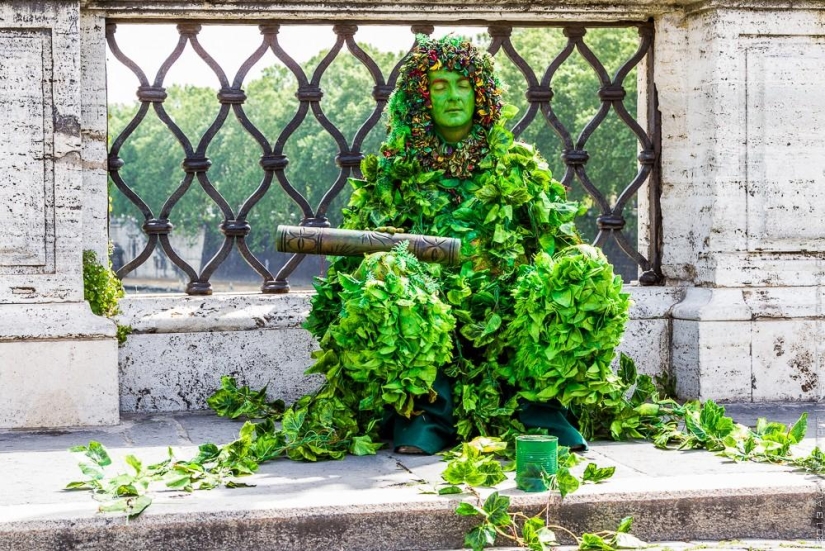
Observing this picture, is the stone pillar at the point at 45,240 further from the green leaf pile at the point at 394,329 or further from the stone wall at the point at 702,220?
the green leaf pile at the point at 394,329

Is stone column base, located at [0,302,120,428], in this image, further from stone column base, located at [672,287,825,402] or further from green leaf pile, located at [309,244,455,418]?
stone column base, located at [672,287,825,402]

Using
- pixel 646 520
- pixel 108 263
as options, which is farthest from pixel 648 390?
pixel 108 263

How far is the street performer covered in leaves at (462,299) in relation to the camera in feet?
12.7

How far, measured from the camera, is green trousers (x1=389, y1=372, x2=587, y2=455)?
4.04m

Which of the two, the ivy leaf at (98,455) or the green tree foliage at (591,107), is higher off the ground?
the green tree foliage at (591,107)

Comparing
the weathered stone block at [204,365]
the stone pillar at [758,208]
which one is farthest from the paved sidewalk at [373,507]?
the stone pillar at [758,208]

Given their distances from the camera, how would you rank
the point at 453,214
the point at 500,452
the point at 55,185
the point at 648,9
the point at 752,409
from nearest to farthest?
the point at 500,452, the point at 453,214, the point at 55,185, the point at 752,409, the point at 648,9

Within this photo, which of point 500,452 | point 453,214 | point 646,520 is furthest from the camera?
point 453,214

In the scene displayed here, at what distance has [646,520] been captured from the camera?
3.42 metres

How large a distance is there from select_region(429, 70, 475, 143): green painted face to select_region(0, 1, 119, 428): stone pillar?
1.55 meters

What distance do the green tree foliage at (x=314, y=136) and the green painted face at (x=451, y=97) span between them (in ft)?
85.6

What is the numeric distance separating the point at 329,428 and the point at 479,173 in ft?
3.90

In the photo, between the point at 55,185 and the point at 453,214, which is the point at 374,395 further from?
the point at 55,185

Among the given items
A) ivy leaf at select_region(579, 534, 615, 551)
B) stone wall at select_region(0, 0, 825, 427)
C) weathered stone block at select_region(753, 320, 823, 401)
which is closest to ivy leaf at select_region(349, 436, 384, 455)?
ivy leaf at select_region(579, 534, 615, 551)
